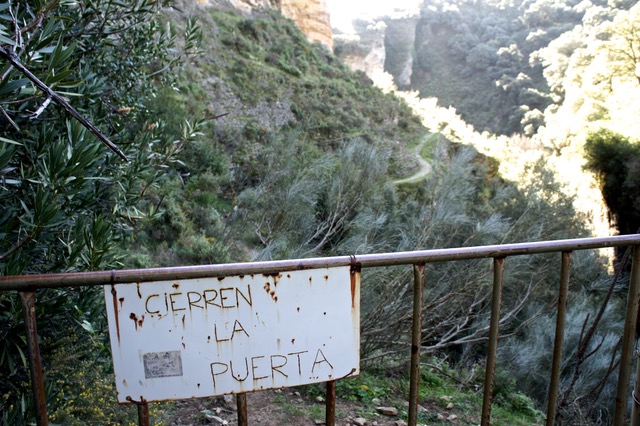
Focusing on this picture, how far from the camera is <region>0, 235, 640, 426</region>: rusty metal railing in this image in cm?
133

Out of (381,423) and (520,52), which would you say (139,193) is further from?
(520,52)

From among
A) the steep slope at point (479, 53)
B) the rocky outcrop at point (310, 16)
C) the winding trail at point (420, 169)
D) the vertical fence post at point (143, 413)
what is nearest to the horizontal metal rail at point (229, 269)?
the vertical fence post at point (143, 413)

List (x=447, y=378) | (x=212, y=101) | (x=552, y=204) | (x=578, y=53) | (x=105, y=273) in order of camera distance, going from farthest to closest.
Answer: (x=578, y=53) < (x=212, y=101) < (x=552, y=204) < (x=447, y=378) < (x=105, y=273)

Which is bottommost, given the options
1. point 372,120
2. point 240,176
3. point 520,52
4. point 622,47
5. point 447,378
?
point 447,378

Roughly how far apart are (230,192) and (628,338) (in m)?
10.3

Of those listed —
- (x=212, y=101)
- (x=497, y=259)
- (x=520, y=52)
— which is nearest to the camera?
(x=497, y=259)

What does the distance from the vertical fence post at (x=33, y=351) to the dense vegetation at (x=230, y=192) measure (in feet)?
2.06

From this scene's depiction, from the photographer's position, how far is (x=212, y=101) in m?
15.6

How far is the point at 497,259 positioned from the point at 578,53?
116 ft

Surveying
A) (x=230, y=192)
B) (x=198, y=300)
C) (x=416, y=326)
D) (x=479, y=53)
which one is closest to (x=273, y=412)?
(x=416, y=326)

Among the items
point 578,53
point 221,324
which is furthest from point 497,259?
point 578,53

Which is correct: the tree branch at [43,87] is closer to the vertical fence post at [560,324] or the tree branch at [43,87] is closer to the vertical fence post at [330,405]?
the vertical fence post at [330,405]

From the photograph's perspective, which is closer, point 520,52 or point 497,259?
point 497,259

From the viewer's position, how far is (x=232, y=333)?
1428 millimetres
